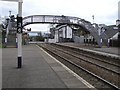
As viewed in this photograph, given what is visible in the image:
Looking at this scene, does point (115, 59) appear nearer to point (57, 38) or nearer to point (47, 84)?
point (47, 84)

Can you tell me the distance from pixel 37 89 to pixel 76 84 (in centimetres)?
181

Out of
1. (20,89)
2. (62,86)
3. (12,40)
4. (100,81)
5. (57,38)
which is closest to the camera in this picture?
(20,89)

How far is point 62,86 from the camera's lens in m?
8.90

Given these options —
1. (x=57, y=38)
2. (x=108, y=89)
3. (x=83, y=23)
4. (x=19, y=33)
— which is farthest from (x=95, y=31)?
(x=57, y=38)

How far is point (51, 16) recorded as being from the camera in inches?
2240

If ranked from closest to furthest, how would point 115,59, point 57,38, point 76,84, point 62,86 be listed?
point 62,86
point 76,84
point 115,59
point 57,38

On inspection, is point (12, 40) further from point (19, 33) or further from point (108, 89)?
point (108, 89)

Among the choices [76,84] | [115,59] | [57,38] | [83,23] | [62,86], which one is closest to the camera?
[62,86]

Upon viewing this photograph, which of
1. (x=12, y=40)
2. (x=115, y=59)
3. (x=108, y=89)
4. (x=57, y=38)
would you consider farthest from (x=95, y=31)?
(x=57, y=38)

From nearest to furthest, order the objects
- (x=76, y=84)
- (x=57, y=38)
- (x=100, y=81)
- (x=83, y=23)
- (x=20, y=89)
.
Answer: (x=20, y=89) → (x=76, y=84) → (x=100, y=81) → (x=83, y=23) → (x=57, y=38)

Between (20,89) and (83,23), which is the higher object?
(83,23)

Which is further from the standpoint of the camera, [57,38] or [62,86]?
[57,38]

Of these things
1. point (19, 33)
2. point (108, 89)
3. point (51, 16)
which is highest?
point (51, 16)

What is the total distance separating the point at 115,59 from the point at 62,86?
1506 centimetres
